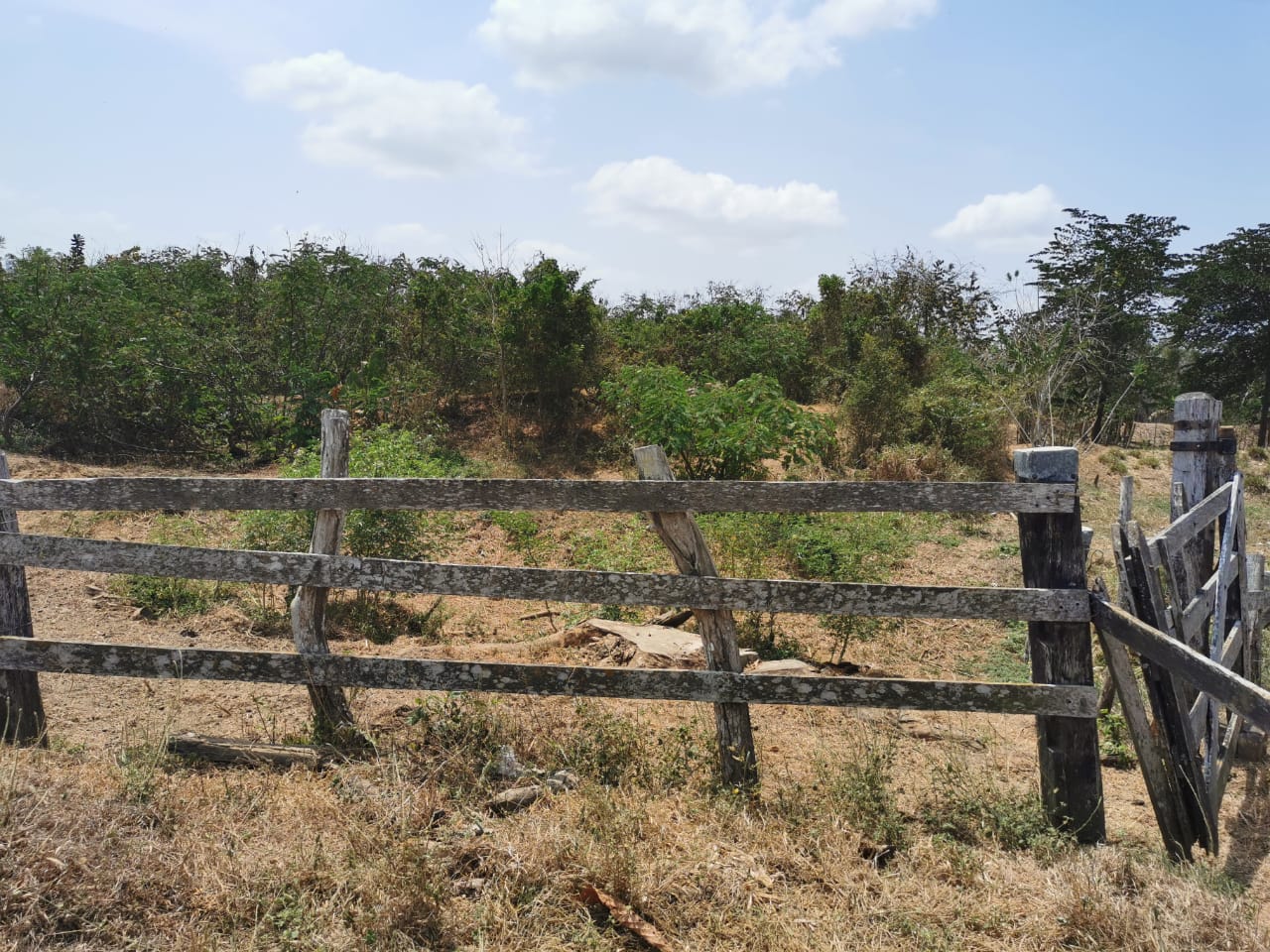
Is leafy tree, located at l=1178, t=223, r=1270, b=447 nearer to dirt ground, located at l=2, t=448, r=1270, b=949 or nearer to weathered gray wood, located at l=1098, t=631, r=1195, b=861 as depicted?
dirt ground, located at l=2, t=448, r=1270, b=949

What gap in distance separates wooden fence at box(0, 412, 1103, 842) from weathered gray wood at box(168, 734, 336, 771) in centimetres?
20

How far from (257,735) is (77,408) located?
36.7ft

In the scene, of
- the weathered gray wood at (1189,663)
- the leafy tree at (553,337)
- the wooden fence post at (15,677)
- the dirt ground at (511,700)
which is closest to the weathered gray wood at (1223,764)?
the dirt ground at (511,700)

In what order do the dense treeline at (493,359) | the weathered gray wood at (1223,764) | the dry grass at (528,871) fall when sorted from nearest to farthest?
1. the dry grass at (528,871)
2. the weathered gray wood at (1223,764)
3. the dense treeline at (493,359)

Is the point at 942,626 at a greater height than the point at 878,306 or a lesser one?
lesser

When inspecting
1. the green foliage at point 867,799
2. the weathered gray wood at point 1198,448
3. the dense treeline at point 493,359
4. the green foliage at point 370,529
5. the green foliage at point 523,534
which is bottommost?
the green foliage at point 867,799

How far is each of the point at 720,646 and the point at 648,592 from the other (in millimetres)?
432

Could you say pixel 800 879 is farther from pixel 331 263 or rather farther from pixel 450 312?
pixel 331 263

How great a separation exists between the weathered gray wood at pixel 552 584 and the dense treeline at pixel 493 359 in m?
7.76

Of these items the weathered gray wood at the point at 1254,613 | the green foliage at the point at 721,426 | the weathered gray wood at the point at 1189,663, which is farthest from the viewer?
the green foliage at the point at 721,426

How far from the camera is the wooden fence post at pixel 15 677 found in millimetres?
4113

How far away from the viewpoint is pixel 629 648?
20.6 ft

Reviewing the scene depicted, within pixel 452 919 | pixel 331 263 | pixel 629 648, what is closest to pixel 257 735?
pixel 452 919

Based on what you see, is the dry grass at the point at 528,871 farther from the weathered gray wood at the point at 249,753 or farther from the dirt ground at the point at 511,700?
the dirt ground at the point at 511,700
